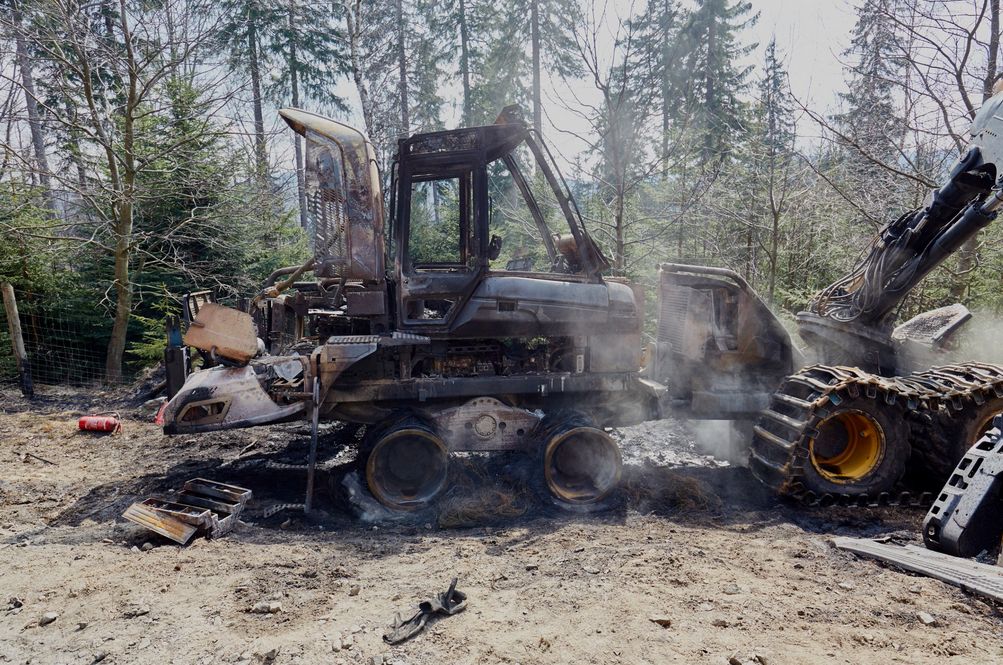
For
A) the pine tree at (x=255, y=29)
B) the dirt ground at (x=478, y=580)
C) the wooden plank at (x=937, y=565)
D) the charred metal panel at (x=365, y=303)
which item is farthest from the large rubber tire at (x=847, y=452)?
the pine tree at (x=255, y=29)

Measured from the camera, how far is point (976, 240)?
9.52 meters

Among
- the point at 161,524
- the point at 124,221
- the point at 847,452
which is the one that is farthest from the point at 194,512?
the point at 124,221

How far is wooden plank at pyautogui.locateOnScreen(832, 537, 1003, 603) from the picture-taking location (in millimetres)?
3110

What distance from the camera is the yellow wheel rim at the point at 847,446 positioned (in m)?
5.01

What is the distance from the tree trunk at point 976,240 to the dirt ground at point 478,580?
5.55 m

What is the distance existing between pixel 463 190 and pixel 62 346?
30.9 feet

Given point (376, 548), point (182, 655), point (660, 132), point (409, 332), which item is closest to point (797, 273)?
point (660, 132)

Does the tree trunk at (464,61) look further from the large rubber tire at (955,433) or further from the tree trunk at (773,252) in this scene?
the large rubber tire at (955,433)

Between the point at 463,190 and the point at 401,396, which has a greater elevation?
the point at 463,190

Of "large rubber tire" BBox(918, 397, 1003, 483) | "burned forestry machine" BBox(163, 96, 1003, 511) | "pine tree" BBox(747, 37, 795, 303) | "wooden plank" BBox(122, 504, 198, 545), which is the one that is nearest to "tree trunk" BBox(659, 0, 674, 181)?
"pine tree" BBox(747, 37, 795, 303)

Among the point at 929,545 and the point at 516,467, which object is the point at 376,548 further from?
the point at 929,545

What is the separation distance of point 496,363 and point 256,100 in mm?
15623

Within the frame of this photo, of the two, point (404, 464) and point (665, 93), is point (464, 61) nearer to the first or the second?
point (665, 93)

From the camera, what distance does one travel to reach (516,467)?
5.69 metres
